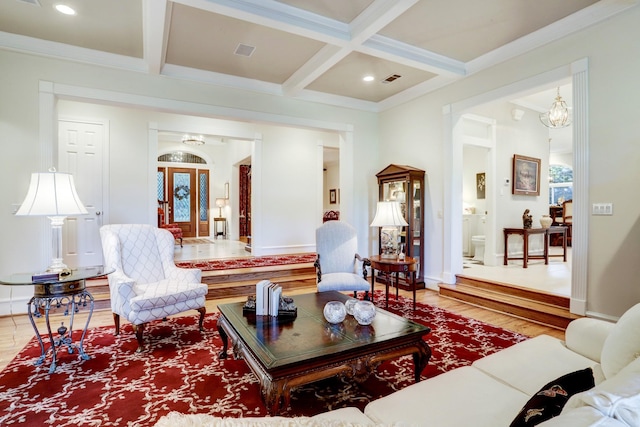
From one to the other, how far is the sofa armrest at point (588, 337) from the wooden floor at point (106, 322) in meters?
1.58

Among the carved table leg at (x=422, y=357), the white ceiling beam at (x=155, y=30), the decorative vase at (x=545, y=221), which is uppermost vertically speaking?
the white ceiling beam at (x=155, y=30)

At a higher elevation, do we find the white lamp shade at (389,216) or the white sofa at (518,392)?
the white lamp shade at (389,216)

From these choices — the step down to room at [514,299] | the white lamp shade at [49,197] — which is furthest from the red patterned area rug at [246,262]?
the white lamp shade at [49,197]

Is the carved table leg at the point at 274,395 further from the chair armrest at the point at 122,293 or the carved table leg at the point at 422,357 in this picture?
the chair armrest at the point at 122,293

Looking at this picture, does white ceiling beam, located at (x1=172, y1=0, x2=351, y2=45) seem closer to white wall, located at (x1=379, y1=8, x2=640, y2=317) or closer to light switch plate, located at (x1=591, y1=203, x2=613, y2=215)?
white wall, located at (x1=379, y1=8, x2=640, y2=317)

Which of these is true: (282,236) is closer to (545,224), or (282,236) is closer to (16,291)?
(16,291)

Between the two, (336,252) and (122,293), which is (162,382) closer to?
(122,293)

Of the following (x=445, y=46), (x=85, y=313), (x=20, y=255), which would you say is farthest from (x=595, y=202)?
(x=20, y=255)

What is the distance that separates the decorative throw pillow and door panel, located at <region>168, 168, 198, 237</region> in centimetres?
1146

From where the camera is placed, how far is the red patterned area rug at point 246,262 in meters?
5.48

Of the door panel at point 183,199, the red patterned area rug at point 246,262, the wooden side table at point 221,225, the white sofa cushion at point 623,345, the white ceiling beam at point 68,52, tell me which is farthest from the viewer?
the wooden side table at point 221,225

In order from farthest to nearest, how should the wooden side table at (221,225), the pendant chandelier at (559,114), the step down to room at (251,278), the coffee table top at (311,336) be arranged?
the wooden side table at (221,225) → the pendant chandelier at (559,114) → the step down to room at (251,278) → the coffee table top at (311,336)

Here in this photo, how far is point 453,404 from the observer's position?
1.29m

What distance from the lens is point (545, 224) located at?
20.2 ft
